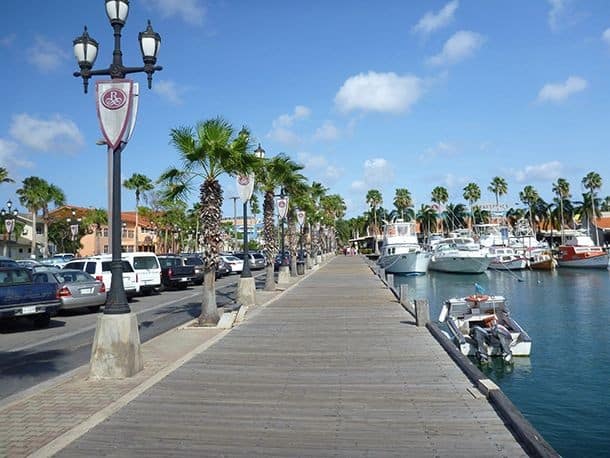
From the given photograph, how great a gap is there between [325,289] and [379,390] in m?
19.2

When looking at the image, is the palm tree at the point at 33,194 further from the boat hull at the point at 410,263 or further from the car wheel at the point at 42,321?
Result: the car wheel at the point at 42,321

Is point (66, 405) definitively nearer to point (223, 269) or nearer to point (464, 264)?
point (223, 269)

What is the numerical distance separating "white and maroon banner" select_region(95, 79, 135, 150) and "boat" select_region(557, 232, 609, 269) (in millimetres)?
63032

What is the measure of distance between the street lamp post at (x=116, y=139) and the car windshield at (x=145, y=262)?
1439cm

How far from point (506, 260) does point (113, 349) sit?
59.0m

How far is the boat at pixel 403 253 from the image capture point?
5325 centimetres

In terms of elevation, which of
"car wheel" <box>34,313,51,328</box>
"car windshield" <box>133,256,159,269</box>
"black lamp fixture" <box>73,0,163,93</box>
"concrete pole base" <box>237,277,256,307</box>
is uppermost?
"black lamp fixture" <box>73,0,163,93</box>

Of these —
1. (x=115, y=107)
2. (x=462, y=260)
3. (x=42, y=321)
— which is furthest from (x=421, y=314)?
(x=462, y=260)

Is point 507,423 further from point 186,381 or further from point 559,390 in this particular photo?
point 559,390

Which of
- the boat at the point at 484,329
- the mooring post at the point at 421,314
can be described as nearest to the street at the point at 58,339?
the mooring post at the point at 421,314

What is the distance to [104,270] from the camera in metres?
22.0

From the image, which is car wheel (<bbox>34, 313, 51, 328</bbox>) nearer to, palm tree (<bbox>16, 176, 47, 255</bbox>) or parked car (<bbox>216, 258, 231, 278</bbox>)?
parked car (<bbox>216, 258, 231, 278</bbox>)

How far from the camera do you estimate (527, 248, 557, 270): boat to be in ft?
206

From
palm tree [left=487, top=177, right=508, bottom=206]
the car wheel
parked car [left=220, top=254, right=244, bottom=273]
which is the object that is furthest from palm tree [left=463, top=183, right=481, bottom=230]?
the car wheel
